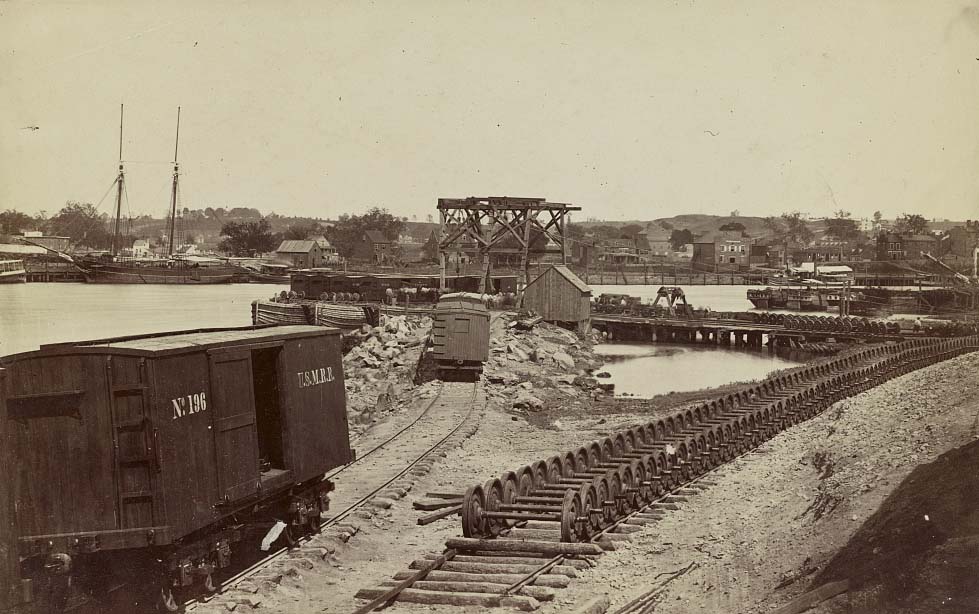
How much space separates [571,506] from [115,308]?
190ft

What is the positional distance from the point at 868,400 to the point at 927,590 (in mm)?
14642

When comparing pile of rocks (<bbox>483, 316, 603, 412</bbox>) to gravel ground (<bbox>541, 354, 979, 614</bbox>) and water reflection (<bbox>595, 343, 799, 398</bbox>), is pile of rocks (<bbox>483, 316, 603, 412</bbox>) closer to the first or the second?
water reflection (<bbox>595, 343, 799, 398</bbox>)

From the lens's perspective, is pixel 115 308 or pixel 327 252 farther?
pixel 327 252

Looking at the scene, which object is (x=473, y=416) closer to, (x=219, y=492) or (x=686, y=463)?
(x=686, y=463)

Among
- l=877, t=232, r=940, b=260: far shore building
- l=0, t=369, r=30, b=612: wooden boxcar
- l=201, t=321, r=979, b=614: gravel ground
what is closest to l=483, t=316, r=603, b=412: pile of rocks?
l=201, t=321, r=979, b=614: gravel ground

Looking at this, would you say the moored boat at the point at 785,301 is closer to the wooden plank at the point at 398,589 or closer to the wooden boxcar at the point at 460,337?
the wooden boxcar at the point at 460,337

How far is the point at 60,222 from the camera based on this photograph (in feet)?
268

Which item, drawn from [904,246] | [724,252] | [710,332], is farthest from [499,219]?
[724,252]

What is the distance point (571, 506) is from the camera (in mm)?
11961

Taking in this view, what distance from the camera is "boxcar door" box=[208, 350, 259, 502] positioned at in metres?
10.6

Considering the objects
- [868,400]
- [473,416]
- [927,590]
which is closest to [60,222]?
[473,416]

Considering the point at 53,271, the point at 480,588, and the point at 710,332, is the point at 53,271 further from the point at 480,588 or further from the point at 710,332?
the point at 480,588

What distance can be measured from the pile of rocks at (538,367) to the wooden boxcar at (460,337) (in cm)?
105

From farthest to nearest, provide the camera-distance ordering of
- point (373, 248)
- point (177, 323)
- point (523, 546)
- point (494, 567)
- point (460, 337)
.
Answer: point (373, 248) < point (177, 323) < point (460, 337) < point (523, 546) < point (494, 567)
